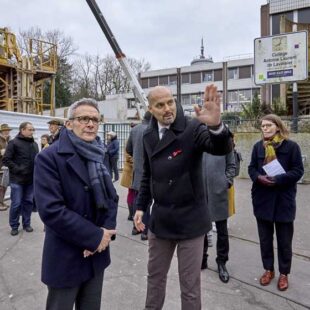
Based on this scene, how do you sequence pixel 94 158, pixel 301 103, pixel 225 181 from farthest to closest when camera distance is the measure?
pixel 301 103
pixel 225 181
pixel 94 158

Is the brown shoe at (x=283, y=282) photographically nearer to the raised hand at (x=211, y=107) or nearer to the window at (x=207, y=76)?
the raised hand at (x=211, y=107)

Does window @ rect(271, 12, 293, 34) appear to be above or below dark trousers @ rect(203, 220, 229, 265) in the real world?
above

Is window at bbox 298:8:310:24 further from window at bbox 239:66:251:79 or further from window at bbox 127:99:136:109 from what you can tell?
window at bbox 127:99:136:109

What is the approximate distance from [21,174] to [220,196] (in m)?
3.41

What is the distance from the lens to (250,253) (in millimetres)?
4504

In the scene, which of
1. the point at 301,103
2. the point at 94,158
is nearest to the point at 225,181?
the point at 94,158

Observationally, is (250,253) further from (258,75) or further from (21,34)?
(21,34)

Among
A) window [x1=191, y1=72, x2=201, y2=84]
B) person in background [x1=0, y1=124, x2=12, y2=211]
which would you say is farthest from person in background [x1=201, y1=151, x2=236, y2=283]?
window [x1=191, y1=72, x2=201, y2=84]

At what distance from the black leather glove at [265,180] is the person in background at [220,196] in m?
0.43

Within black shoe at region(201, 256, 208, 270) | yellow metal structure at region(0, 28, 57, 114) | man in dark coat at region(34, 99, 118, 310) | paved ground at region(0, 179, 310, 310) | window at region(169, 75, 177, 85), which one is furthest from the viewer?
window at region(169, 75, 177, 85)

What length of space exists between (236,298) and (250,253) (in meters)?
1.33

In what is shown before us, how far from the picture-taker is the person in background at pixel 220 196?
375 centimetres

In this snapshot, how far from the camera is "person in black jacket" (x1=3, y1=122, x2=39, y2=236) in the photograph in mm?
5480

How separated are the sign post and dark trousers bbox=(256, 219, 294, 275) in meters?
8.89
